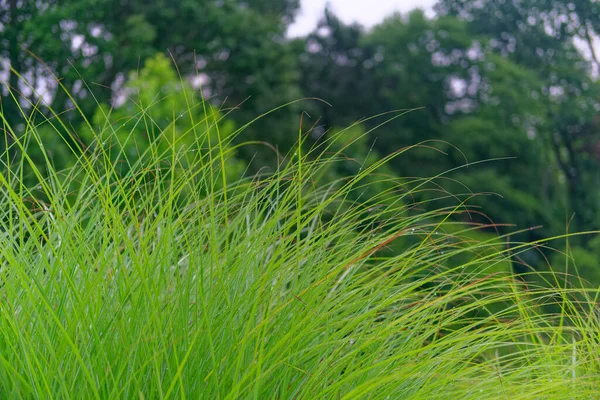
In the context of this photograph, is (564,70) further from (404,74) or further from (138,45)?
(138,45)

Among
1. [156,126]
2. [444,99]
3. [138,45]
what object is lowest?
[444,99]

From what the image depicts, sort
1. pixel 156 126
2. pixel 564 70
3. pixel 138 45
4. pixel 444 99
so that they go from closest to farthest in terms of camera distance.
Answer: pixel 156 126, pixel 138 45, pixel 564 70, pixel 444 99

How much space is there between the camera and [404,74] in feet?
83.6

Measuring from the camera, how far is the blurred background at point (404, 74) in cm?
1833

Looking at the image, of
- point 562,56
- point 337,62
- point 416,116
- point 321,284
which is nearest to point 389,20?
point 337,62

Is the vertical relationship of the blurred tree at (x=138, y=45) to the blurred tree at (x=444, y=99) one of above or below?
above

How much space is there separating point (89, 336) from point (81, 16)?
1822cm

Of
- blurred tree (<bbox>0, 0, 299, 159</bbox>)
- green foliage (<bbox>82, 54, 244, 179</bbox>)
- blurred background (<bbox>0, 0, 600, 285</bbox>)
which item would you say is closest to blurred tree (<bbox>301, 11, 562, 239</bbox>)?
blurred background (<bbox>0, 0, 600, 285</bbox>)

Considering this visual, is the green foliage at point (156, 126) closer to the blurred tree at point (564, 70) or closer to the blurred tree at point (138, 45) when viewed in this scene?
the blurred tree at point (138, 45)

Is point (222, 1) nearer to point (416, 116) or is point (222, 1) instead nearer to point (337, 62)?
point (337, 62)

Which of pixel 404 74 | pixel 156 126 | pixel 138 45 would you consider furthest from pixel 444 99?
pixel 156 126

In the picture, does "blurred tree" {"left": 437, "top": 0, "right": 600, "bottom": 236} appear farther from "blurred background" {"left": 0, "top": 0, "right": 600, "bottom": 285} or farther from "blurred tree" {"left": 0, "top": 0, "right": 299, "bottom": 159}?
"blurred tree" {"left": 0, "top": 0, "right": 299, "bottom": 159}

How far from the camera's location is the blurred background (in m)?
18.3

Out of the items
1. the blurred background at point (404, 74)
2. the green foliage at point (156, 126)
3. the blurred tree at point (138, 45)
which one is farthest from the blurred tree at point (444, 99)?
the green foliage at point (156, 126)
